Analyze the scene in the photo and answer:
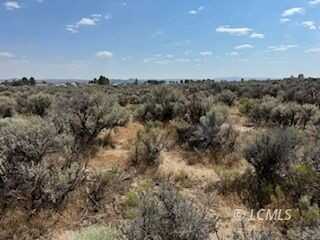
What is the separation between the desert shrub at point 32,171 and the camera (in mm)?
7199

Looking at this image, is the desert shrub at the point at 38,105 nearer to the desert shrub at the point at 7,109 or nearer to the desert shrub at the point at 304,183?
the desert shrub at the point at 7,109

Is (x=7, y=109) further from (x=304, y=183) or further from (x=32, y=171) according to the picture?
(x=304, y=183)

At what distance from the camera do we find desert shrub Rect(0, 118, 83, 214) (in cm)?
720

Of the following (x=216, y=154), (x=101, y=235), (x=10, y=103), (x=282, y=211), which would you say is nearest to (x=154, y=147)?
(x=216, y=154)

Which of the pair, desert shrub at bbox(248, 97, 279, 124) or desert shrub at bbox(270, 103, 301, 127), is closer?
desert shrub at bbox(270, 103, 301, 127)

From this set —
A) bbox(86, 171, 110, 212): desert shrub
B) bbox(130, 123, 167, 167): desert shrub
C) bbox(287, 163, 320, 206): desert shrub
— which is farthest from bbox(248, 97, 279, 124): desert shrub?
bbox(86, 171, 110, 212): desert shrub

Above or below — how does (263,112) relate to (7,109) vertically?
above

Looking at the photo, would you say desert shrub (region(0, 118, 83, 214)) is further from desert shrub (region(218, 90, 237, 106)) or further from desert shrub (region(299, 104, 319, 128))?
desert shrub (region(218, 90, 237, 106))

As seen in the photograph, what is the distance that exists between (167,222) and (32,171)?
3.64 metres

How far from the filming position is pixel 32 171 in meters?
7.17

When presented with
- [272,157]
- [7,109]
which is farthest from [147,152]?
[7,109]

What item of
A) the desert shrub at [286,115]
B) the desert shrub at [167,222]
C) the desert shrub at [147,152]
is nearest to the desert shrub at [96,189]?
the desert shrub at [147,152]

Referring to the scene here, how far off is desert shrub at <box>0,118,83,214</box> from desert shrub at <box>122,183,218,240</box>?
2979 mm

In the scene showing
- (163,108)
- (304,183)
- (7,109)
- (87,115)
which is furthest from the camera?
(7,109)
